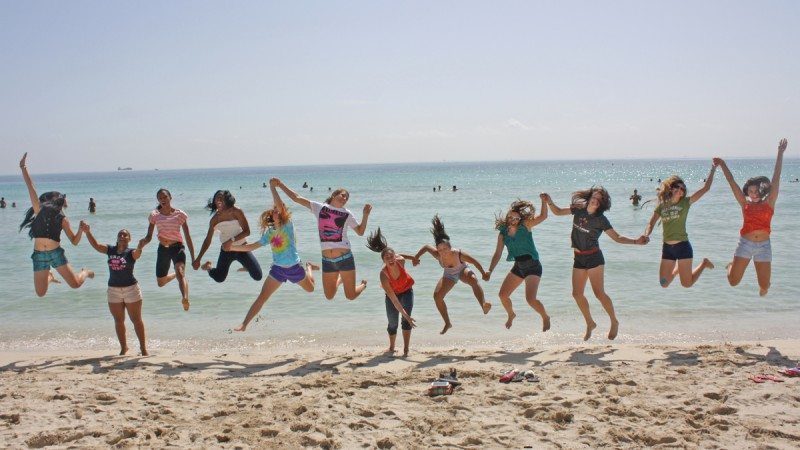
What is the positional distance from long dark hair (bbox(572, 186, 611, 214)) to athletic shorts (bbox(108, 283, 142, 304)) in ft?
18.8

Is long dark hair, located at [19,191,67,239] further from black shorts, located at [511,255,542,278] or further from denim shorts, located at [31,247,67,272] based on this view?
black shorts, located at [511,255,542,278]

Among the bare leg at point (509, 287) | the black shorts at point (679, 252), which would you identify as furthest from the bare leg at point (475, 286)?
the black shorts at point (679, 252)

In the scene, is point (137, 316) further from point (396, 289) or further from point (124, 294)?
point (396, 289)

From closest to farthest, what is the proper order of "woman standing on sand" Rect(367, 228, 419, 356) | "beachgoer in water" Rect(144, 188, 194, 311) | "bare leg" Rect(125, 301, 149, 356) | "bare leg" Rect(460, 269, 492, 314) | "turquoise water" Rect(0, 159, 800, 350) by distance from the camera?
1. "woman standing on sand" Rect(367, 228, 419, 356)
2. "bare leg" Rect(125, 301, 149, 356)
3. "bare leg" Rect(460, 269, 492, 314)
4. "beachgoer in water" Rect(144, 188, 194, 311)
5. "turquoise water" Rect(0, 159, 800, 350)

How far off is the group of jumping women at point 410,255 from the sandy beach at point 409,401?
78 cm

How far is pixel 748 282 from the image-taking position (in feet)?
40.2

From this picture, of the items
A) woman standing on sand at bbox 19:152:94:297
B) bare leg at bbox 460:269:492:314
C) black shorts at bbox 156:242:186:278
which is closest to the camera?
bare leg at bbox 460:269:492:314

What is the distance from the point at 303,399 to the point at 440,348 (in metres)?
3.02

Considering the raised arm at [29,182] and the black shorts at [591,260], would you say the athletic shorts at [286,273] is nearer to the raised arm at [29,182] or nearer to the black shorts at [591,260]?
the raised arm at [29,182]

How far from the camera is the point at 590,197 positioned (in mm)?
7840

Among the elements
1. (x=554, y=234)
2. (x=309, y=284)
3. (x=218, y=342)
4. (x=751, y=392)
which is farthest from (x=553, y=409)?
(x=554, y=234)

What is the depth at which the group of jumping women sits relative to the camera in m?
7.77

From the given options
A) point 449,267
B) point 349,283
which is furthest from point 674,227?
point 349,283

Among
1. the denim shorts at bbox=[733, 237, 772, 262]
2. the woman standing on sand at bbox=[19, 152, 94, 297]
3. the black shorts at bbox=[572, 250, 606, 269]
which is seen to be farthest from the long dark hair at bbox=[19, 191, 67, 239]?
the denim shorts at bbox=[733, 237, 772, 262]
